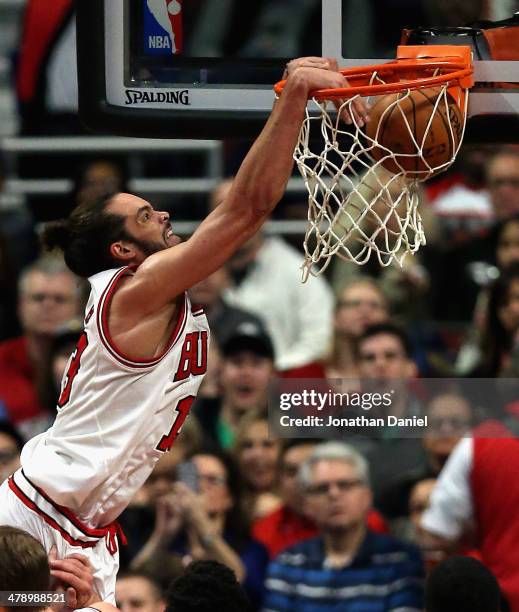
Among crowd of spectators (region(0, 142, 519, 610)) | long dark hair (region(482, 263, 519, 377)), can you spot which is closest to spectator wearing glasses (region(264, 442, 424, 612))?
crowd of spectators (region(0, 142, 519, 610))

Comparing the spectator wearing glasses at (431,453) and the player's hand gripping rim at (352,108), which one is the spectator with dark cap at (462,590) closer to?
the player's hand gripping rim at (352,108)

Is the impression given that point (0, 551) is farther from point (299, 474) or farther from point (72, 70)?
point (72, 70)

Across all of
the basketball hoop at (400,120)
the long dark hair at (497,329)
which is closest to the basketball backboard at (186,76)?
the basketball hoop at (400,120)

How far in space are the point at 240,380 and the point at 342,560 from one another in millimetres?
1346

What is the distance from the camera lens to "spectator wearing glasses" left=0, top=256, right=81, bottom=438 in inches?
289

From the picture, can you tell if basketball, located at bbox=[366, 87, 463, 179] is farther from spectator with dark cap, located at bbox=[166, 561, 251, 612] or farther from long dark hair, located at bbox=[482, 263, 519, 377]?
long dark hair, located at bbox=[482, 263, 519, 377]

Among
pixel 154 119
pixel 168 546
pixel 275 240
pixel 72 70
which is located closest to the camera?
pixel 154 119

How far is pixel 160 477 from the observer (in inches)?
255

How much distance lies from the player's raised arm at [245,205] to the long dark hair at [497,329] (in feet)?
9.39

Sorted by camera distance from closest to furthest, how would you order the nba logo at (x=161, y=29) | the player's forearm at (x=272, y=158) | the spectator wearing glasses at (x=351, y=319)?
the player's forearm at (x=272, y=158) → the nba logo at (x=161, y=29) → the spectator wearing glasses at (x=351, y=319)

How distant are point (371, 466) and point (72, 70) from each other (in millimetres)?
3246

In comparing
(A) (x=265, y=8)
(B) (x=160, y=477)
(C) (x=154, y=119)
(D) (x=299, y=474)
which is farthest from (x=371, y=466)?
(A) (x=265, y=8)

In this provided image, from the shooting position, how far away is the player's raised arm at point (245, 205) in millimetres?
4207

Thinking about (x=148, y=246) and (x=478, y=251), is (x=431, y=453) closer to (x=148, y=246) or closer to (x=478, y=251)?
(x=478, y=251)
